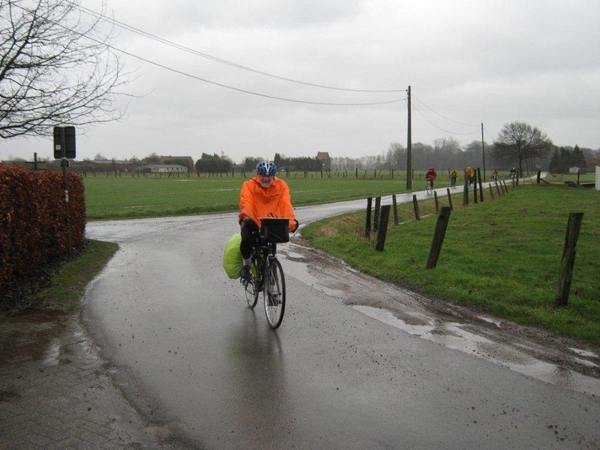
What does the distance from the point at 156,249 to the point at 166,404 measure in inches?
361

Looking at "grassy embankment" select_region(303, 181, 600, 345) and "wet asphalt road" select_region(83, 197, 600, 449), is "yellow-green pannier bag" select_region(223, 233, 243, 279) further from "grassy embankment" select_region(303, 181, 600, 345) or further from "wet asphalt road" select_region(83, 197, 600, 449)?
"grassy embankment" select_region(303, 181, 600, 345)

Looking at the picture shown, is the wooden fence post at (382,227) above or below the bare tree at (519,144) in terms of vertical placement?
below

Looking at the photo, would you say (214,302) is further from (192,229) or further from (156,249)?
(192,229)

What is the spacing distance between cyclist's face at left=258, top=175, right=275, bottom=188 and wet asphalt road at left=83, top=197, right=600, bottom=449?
5.90 ft

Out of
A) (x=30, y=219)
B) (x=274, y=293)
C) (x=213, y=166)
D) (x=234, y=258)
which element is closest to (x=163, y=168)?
(x=213, y=166)

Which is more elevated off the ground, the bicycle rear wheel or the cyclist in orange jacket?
the cyclist in orange jacket

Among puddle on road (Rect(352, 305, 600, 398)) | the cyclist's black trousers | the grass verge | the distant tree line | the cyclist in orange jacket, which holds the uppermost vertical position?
the distant tree line

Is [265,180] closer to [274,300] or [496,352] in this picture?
[274,300]

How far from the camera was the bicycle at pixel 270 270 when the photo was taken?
641 cm

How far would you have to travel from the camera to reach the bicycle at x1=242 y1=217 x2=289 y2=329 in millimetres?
6406

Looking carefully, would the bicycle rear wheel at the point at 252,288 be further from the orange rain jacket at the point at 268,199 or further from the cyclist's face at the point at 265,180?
the cyclist's face at the point at 265,180

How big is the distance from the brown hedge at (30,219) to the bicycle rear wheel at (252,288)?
11.8ft

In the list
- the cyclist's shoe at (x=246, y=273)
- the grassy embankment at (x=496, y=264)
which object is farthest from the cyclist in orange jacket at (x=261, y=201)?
the grassy embankment at (x=496, y=264)

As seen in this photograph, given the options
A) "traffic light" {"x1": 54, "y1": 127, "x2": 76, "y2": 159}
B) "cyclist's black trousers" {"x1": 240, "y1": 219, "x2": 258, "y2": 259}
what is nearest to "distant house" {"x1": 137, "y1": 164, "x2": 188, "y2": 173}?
"traffic light" {"x1": 54, "y1": 127, "x2": 76, "y2": 159}
